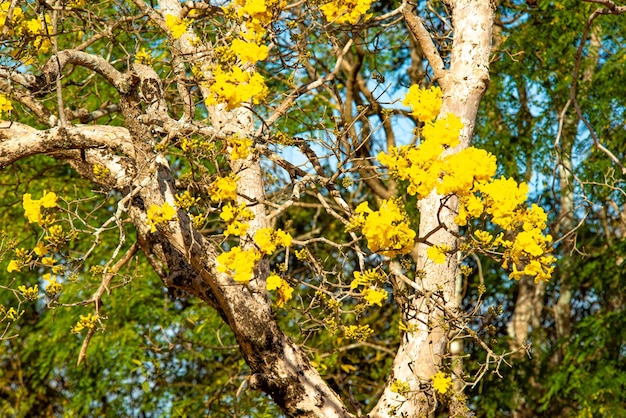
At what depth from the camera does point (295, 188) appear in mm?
4516

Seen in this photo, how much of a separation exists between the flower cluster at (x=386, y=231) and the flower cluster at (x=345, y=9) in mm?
1101

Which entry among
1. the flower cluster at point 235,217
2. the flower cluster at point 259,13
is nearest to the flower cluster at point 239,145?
the flower cluster at point 235,217

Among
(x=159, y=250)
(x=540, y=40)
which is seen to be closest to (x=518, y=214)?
(x=159, y=250)

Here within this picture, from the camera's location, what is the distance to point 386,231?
3592 mm

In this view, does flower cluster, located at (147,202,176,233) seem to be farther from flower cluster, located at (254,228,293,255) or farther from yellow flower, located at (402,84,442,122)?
yellow flower, located at (402,84,442,122)

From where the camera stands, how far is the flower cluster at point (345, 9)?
4.36 meters

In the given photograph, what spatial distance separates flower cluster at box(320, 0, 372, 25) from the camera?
436cm

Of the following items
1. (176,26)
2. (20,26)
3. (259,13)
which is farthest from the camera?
(20,26)

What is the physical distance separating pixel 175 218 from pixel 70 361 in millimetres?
6199

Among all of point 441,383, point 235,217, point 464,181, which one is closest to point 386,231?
point 464,181

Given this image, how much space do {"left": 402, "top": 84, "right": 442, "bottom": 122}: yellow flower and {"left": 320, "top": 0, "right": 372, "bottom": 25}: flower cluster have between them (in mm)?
735

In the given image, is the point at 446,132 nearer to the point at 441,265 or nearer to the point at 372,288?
the point at 372,288

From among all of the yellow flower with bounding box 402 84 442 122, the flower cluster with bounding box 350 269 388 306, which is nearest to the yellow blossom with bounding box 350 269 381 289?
the flower cluster with bounding box 350 269 388 306

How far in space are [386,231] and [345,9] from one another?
1.32 metres
